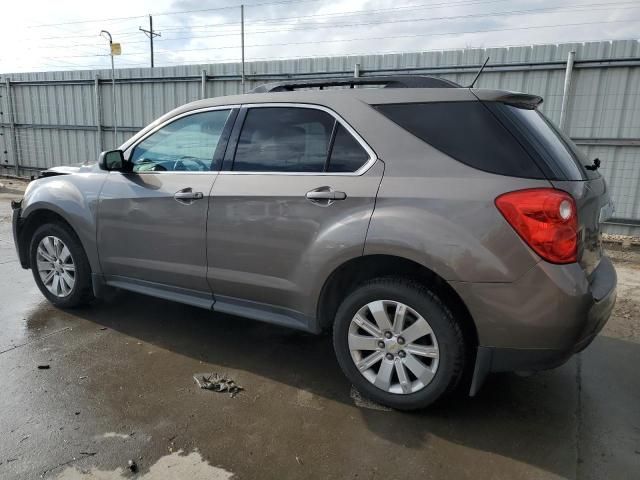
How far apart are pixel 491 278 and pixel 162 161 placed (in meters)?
2.55

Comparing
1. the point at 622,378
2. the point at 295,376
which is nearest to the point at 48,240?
the point at 295,376

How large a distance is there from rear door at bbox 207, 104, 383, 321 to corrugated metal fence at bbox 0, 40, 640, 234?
5686 millimetres

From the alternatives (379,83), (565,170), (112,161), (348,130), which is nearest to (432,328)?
(565,170)

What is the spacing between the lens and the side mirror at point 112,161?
369 cm

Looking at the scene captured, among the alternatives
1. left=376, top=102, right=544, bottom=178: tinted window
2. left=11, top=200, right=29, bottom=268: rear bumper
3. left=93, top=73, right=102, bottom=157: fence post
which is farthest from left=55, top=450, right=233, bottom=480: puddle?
left=93, top=73, right=102, bottom=157: fence post

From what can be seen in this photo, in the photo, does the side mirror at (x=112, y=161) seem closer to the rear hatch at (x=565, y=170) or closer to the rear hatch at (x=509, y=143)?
the rear hatch at (x=509, y=143)

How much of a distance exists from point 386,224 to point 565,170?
0.97m

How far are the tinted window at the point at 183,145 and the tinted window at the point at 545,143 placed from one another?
1897 millimetres

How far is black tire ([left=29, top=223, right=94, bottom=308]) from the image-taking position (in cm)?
407

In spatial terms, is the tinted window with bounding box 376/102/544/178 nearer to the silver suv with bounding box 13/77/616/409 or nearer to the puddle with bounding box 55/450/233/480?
the silver suv with bounding box 13/77/616/409

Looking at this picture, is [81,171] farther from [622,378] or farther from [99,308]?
[622,378]

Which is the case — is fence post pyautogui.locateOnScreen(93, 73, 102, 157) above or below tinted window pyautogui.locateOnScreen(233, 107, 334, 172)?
above

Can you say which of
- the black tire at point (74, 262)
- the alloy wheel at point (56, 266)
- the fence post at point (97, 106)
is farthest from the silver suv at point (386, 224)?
the fence post at point (97, 106)

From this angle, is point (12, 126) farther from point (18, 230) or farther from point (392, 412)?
point (392, 412)
